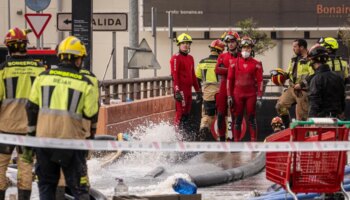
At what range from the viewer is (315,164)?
36.9ft

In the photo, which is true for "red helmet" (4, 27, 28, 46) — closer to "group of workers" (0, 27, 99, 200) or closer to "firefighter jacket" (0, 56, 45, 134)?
"firefighter jacket" (0, 56, 45, 134)

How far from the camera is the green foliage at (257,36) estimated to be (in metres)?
64.0

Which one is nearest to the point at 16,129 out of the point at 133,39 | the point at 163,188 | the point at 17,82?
the point at 17,82

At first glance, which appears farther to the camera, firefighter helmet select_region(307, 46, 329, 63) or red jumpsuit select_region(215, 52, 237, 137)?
red jumpsuit select_region(215, 52, 237, 137)

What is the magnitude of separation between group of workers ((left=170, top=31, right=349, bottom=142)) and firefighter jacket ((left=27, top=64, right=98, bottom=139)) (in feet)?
20.2

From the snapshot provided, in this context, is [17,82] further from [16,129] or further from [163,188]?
[163,188]

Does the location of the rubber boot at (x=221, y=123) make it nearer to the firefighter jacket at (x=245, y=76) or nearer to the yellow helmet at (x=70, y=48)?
the firefighter jacket at (x=245, y=76)

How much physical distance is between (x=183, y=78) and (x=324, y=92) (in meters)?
8.08

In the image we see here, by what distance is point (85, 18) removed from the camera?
18.0 meters

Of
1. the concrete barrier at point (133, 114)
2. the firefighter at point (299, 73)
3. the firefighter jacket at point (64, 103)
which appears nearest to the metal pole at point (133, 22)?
the concrete barrier at point (133, 114)

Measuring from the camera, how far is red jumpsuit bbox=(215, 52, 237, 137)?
21.1 metres

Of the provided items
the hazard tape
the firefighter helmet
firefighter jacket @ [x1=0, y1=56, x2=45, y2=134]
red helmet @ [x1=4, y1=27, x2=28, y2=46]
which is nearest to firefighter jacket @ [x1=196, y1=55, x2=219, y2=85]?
the firefighter helmet

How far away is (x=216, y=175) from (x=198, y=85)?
23.1ft

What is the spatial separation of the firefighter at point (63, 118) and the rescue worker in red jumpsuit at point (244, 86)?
938 cm
